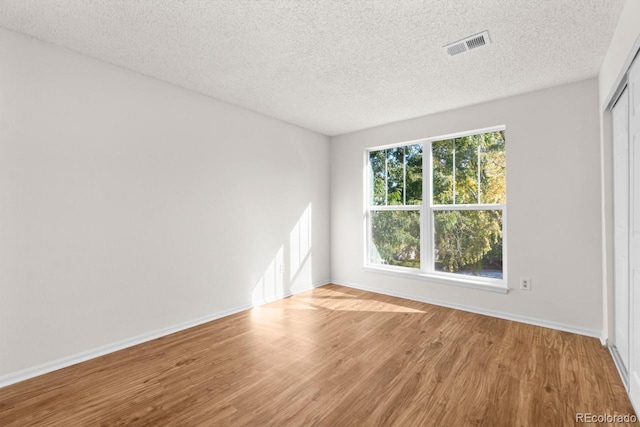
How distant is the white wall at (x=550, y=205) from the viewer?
302 centimetres

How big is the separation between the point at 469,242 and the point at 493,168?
3.13 feet

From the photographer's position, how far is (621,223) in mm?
2328

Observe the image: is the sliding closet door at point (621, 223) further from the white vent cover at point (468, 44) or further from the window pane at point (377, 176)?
the window pane at point (377, 176)

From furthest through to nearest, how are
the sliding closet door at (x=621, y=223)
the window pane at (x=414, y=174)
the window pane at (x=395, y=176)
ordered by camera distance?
→ the window pane at (x=395, y=176) < the window pane at (x=414, y=174) < the sliding closet door at (x=621, y=223)

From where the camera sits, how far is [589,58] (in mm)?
2625

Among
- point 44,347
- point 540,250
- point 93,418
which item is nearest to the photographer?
point 93,418

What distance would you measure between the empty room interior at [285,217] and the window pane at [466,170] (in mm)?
28

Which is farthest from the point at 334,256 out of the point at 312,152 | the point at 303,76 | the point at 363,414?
the point at 363,414

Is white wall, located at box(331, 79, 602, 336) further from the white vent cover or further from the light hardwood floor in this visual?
the white vent cover

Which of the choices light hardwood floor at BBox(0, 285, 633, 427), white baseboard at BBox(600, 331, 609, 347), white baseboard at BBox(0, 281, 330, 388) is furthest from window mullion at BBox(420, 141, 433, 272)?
white baseboard at BBox(0, 281, 330, 388)

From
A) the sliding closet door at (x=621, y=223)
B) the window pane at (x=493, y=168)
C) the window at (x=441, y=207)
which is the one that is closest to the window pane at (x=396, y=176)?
the window at (x=441, y=207)

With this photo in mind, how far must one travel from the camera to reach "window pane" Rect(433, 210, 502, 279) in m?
3.69

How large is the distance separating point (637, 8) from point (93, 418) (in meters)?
3.89

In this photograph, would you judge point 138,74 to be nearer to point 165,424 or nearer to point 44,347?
point 44,347
